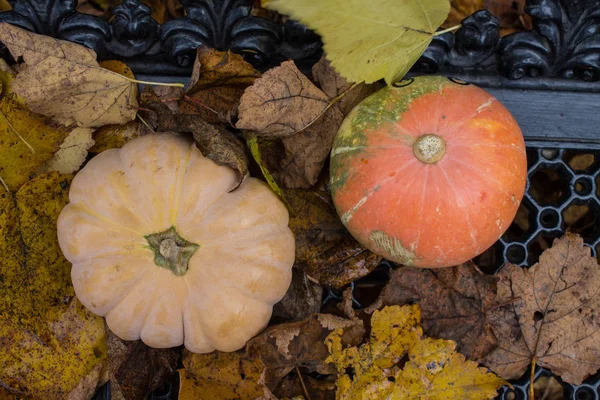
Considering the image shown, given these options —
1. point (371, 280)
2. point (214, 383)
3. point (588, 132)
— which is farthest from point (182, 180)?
point (588, 132)

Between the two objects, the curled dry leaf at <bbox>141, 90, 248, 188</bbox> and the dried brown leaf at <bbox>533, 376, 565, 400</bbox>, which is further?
the dried brown leaf at <bbox>533, 376, 565, 400</bbox>

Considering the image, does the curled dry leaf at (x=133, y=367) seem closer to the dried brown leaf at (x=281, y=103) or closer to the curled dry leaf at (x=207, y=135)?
the curled dry leaf at (x=207, y=135)

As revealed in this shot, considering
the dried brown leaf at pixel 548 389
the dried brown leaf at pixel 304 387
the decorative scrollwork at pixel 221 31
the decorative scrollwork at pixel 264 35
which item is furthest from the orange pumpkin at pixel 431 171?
the dried brown leaf at pixel 548 389

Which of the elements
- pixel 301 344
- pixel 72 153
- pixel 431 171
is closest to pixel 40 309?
pixel 72 153

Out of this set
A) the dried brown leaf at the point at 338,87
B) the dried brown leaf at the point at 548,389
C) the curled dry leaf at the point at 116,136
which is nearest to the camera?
the dried brown leaf at the point at 338,87

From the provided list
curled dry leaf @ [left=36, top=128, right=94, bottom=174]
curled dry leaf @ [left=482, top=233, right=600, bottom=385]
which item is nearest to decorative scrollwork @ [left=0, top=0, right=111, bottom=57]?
curled dry leaf @ [left=36, top=128, right=94, bottom=174]

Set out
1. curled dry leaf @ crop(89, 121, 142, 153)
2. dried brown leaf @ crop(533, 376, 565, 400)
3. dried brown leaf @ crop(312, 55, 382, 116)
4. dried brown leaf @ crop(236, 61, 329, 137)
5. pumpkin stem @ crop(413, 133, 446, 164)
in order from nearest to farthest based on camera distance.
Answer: pumpkin stem @ crop(413, 133, 446, 164)
dried brown leaf @ crop(236, 61, 329, 137)
dried brown leaf @ crop(312, 55, 382, 116)
curled dry leaf @ crop(89, 121, 142, 153)
dried brown leaf @ crop(533, 376, 565, 400)

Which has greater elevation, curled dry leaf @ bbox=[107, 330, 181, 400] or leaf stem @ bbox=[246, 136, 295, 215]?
leaf stem @ bbox=[246, 136, 295, 215]

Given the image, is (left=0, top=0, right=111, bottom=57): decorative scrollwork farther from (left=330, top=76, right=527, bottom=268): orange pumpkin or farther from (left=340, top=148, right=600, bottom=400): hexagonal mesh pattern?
(left=340, top=148, right=600, bottom=400): hexagonal mesh pattern
